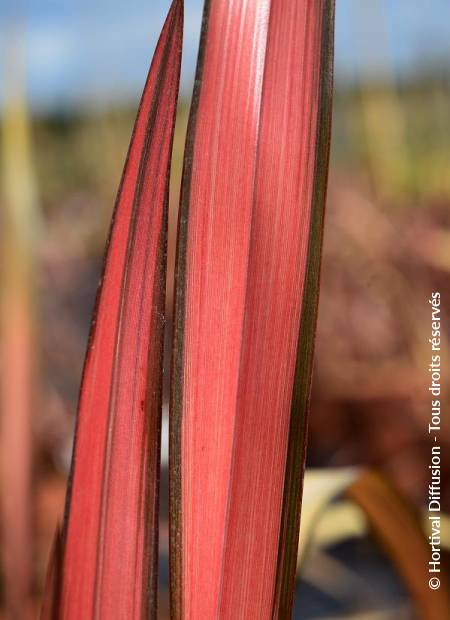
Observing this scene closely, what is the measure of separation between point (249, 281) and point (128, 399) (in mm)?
51

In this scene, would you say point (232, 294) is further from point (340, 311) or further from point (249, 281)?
point (340, 311)

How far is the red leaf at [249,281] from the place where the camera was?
214mm

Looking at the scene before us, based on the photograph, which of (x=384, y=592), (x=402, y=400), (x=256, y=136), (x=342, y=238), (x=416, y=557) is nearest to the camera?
(x=256, y=136)

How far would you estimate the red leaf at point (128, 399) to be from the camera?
0.22 metres

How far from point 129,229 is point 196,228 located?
0.02 metres

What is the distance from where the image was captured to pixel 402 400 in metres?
1.29

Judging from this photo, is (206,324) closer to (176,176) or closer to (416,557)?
(416,557)

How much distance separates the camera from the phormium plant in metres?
0.21

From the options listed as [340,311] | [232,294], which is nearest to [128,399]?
[232,294]

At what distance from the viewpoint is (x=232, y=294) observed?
0.22 metres

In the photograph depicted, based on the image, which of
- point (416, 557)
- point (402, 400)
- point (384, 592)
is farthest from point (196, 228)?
point (402, 400)

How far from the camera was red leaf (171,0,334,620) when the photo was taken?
0.21 metres

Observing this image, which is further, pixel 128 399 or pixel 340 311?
pixel 340 311

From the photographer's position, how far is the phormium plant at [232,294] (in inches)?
8.4
